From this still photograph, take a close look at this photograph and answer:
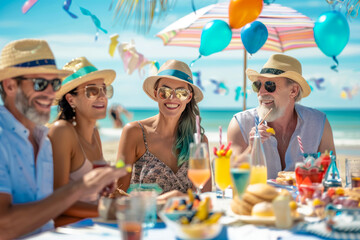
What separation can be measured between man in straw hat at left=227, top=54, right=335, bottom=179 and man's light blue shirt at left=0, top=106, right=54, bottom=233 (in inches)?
93.7

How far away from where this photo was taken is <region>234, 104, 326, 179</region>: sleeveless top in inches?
172

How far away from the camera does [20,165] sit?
7.70ft

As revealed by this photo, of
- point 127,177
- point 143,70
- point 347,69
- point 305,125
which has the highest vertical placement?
point 347,69

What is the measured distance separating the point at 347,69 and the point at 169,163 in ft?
148

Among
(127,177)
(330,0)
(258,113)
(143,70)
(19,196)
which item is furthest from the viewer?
(143,70)

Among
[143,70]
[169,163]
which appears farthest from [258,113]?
[143,70]

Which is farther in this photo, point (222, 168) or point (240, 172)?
point (222, 168)

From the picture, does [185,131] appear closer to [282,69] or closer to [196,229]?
[282,69]

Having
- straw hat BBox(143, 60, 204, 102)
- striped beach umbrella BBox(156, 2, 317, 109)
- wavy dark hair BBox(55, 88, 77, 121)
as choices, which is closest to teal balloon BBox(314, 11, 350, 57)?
straw hat BBox(143, 60, 204, 102)

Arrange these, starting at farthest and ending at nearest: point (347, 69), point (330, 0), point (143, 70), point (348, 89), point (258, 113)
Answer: point (347, 69) → point (348, 89) → point (143, 70) → point (258, 113) → point (330, 0)

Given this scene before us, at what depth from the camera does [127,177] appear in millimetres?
3840

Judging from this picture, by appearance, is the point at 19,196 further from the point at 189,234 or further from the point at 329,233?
the point at 329,233

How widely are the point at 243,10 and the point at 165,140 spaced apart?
1.40 m

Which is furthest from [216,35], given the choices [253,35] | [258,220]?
[258,220]
